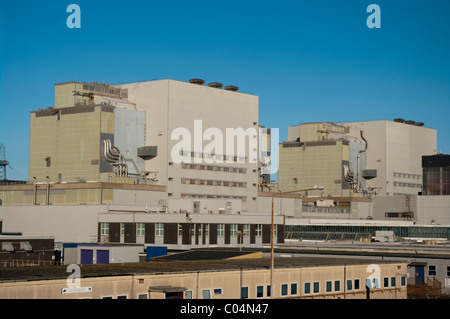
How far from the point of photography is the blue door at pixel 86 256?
100312 millimetres

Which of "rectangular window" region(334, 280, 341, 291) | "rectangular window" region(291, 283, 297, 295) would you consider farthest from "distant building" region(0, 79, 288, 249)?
"rectangular window" region(291, 283, 297, 295)

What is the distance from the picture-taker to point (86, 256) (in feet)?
332

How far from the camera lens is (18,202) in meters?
155

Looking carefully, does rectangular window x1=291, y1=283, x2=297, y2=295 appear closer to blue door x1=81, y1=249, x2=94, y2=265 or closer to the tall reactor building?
blue door x1=81, y1=249, x2=94, y2=265

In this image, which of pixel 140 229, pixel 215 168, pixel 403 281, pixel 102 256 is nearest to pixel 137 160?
pixel 215 168

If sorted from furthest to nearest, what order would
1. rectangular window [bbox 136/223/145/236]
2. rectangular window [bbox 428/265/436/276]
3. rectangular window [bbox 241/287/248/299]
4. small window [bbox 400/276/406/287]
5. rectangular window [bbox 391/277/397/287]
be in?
rectangular window [bbox 136/223/145/236] → rectangular window [bbox 428/265/436/276] → small window [bbox 400/276/406/287] → rectangular window [bbox 391/277/397/287] → rectangular window [bbox 241/287/248/299]

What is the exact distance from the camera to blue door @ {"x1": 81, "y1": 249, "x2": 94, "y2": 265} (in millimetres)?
100312

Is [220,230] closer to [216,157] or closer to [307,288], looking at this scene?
[216,157]

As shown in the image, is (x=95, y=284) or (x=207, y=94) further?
(x=207, y=94)

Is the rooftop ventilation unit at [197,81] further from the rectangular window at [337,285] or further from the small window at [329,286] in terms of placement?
the small window at [329,286]

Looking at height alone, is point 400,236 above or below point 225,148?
below
